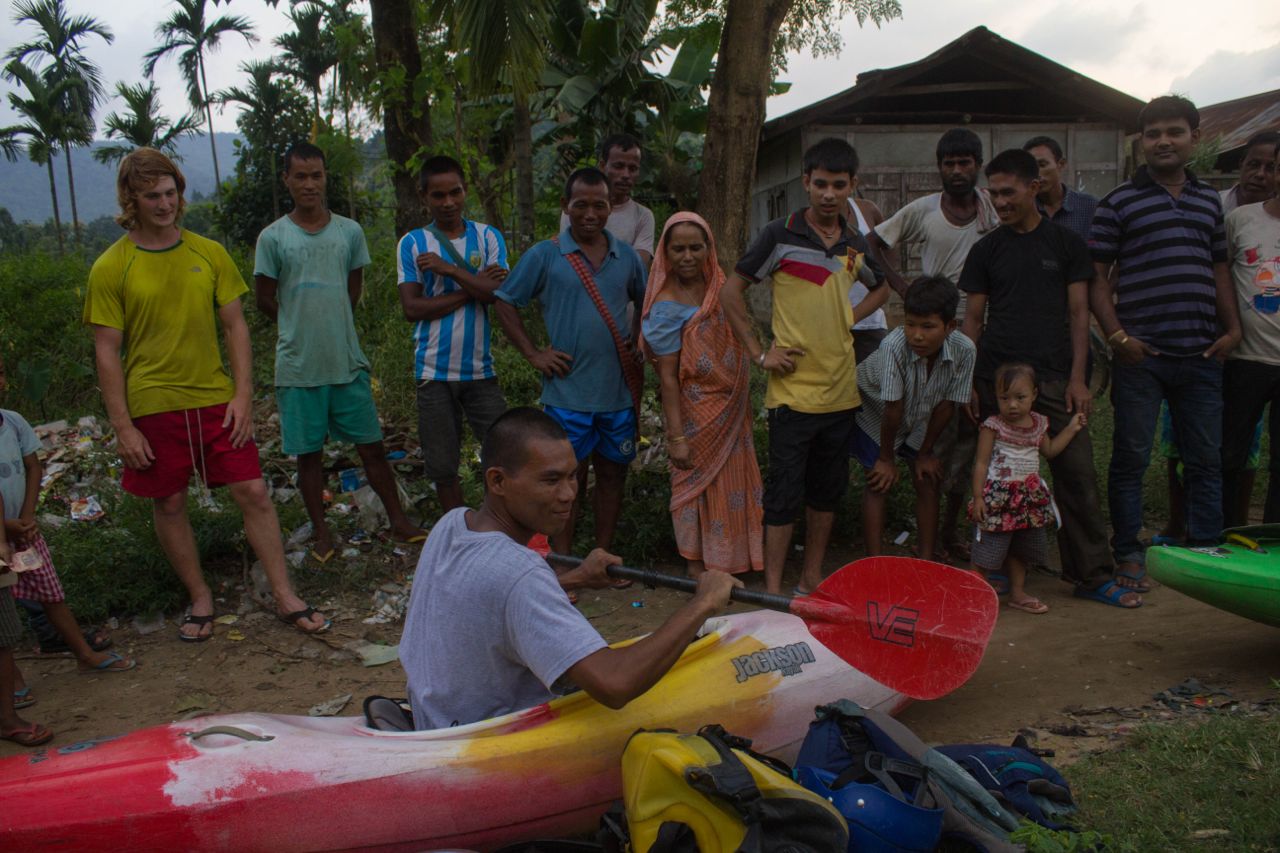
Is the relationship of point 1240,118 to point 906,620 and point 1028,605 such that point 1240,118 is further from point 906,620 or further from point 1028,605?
point 906,620

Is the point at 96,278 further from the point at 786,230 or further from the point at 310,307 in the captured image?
the point at 786,230

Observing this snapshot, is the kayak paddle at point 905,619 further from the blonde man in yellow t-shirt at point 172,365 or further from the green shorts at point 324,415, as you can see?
the green shorts at point 324,415

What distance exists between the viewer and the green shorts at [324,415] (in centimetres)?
472

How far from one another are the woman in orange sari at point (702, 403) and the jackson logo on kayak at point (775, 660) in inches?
52.9

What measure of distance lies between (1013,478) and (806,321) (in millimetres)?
1168

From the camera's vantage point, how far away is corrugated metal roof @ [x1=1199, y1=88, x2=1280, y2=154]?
49.5 ft

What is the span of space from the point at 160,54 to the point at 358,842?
27.4m

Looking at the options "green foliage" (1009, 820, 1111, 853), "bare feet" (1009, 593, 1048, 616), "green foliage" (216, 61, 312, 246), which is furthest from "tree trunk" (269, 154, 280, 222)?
"green foliage" (1009, 820, 1111, 853)

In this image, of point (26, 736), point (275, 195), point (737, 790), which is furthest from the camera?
point (275, 195)

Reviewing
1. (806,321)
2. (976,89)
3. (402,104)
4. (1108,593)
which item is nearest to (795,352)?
(806,321)

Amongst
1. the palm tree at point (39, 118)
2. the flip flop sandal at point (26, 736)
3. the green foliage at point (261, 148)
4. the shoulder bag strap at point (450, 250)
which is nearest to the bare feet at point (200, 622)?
the flip flop sandal at point (26, 736)

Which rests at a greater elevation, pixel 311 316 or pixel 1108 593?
pixel 311 316

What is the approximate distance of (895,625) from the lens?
3143mm

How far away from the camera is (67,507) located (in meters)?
5.68
